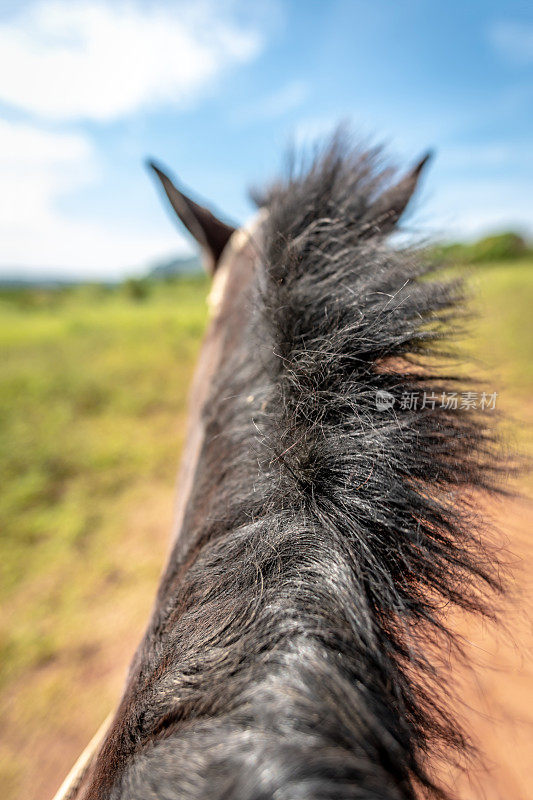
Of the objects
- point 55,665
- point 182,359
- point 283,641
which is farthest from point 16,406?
point 283,641

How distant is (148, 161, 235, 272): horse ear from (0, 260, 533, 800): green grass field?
3.50 ft

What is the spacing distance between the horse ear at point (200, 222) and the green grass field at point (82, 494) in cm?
107

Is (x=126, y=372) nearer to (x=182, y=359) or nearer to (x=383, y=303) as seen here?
(x=182, y=359)

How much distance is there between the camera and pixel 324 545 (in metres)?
0.72

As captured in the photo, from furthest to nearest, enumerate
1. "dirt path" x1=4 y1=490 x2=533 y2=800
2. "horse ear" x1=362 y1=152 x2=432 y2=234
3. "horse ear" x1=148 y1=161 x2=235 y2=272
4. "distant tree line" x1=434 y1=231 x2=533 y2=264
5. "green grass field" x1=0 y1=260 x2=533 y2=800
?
"distant tree line" x1=434 y1=231 x2=533 y2=264 → "green grass field" x1=0 y1=260 x2=533 y2=800 → "dirt path" x1=4 y1=490 x2=533 y2=800 → "horse ear" x1=148 y1=161 x2=235 y2=272 → "horse ear" x1=362 y1=152 x2=432 y2=234

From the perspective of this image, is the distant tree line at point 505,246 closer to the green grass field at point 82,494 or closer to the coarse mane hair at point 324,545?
the green grass field at point 82,494

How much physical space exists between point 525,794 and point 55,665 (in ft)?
8.78

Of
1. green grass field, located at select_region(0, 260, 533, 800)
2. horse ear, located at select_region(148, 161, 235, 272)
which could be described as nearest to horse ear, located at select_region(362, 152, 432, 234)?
green grass field, located at select_region(0, 260, 533, 800)

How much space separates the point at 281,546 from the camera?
2.45 feet

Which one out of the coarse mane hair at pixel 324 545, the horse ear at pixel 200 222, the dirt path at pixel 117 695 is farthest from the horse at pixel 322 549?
the dirt path at pixel 117 695

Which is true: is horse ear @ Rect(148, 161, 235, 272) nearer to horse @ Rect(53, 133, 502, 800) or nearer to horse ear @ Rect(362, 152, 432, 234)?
horse @ Rect(53, 133, 502, 800)

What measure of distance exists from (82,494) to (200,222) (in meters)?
3.66

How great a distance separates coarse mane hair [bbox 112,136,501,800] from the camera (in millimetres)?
542

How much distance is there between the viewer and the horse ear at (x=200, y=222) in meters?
1.57
